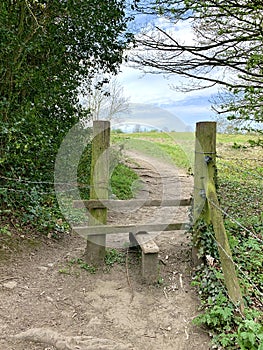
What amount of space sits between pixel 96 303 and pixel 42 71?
2955 mm

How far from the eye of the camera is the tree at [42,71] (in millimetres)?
3709

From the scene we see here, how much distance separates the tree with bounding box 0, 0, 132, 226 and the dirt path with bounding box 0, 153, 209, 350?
1.00m

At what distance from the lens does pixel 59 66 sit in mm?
4570

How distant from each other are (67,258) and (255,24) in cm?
437

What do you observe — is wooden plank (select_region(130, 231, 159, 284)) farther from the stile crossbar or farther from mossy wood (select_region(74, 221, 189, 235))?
mossy wood (select_region(74, 221, 189, 235))

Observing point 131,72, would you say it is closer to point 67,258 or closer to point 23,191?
point 23,191

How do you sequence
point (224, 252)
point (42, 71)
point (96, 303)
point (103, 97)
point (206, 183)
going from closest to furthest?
point (224, 252), point (96, 303), point (206, 183), point (42, 71), point (103, 97)

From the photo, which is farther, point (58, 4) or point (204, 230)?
point (58, 4)

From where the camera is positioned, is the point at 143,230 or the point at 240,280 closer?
the point at 240,280

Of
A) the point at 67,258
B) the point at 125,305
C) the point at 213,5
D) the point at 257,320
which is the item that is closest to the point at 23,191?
the point at 67,258

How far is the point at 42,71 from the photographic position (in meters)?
4.16

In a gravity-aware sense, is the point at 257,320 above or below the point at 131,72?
below

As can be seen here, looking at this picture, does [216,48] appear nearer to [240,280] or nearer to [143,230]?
[143,230]

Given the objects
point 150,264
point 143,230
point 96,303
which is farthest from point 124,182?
point 96,303
